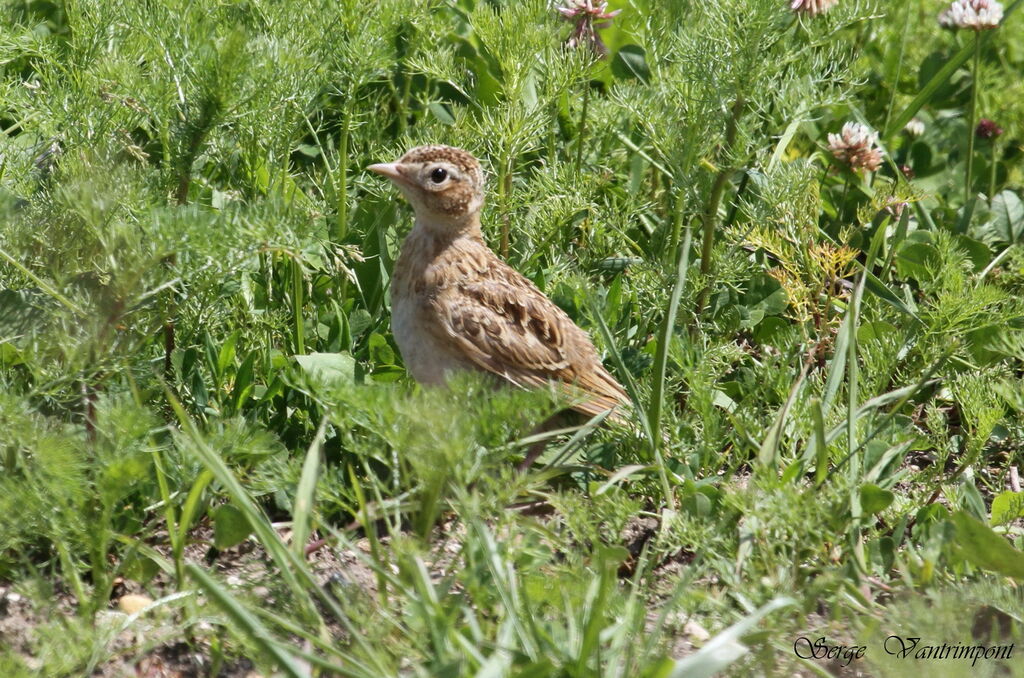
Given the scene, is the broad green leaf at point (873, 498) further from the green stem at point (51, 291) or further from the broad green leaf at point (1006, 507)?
the green stem at point (51, 291)

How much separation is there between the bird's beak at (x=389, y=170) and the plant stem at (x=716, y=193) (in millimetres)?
1266

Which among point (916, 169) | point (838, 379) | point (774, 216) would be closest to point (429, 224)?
point (774, 216)

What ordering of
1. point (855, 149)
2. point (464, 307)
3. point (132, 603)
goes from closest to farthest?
point (132, 603) → point (464, 307) → point (855, 149)

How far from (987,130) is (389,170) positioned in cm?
366

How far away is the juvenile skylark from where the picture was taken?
4557 mm

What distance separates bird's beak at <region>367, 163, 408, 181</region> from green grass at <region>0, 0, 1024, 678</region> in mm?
288

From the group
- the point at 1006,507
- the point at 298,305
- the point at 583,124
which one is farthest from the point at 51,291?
the point at 1006,507

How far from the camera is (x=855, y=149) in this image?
17.8 feet

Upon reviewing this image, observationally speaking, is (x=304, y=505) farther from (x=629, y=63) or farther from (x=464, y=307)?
(x=629, y=63)

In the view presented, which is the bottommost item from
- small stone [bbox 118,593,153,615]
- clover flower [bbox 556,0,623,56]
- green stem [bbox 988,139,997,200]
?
small stone [bbox 118,593,153,615]

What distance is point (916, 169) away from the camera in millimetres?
6410

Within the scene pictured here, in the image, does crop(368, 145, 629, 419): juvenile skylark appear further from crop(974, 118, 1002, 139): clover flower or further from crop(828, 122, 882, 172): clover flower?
crop(974, 118, 1002, 139): clover flower

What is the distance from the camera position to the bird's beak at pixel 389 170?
180 inches

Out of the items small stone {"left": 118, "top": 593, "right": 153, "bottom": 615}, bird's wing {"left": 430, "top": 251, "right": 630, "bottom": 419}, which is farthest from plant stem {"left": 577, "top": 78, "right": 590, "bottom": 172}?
small stone {"left": 118, "top": 593, "right": 153, "bottom": 615}
